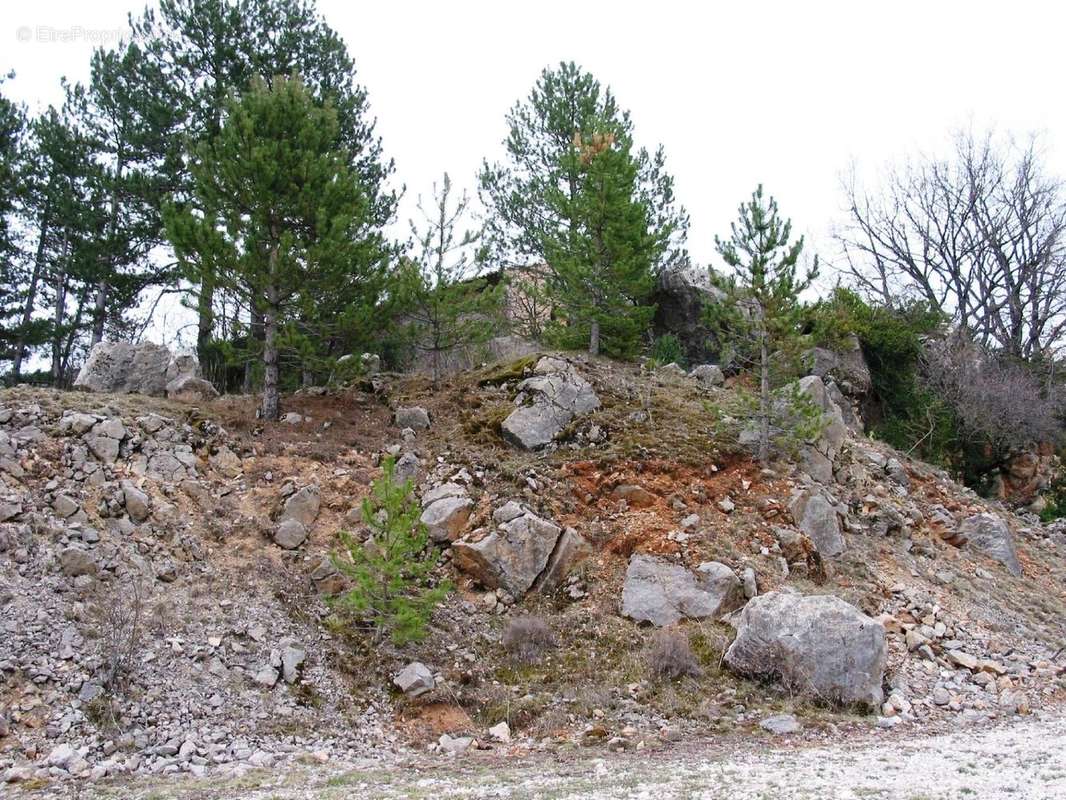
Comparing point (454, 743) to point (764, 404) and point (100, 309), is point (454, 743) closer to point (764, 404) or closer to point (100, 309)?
point (764, 404)

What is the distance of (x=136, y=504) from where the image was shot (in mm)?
12070

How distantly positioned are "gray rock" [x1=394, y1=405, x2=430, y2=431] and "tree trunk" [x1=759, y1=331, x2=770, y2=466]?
21.7ft

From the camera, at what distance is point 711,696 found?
10.1 m

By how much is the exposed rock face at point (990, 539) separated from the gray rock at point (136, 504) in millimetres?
14853

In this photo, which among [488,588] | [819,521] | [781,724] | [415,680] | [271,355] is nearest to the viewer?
[781,724]

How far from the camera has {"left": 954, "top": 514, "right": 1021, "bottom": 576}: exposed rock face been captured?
15.3 meters

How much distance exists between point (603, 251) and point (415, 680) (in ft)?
42.7

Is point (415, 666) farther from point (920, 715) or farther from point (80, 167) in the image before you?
point (80, 167)

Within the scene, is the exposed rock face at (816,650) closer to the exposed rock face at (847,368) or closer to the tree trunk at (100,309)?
the exposed rock face at (847,368)

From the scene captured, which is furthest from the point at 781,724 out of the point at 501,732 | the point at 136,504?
the point at 136,504

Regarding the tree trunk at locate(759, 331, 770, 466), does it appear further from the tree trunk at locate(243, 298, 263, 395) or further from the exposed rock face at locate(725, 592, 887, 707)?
the tree trunk at locate(243, 298, 263, 395)

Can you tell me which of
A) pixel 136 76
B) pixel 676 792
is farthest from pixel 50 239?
pixel 676 792

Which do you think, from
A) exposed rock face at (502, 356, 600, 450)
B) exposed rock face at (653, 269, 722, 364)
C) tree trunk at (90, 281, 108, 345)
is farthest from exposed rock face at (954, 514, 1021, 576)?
tree trunk at (90, 281, 108, 345)

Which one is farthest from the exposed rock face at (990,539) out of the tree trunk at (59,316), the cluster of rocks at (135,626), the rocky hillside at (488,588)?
the tree trunk at (59,316)
